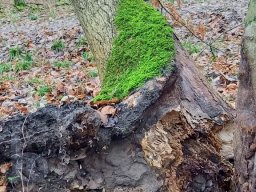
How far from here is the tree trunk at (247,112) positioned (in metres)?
2.13

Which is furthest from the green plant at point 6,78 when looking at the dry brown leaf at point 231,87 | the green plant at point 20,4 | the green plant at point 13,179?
the green plant at point 20,4

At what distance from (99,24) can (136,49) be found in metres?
0.68

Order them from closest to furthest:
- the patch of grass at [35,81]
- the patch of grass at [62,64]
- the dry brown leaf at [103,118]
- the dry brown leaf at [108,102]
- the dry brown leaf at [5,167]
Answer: the dry brown leaf at [5,167]
the dry brown leaf at [103,118]
the dry brown leaf at [108,102]
the patch of grass at [35,81]
the patch of grass at [62,64]

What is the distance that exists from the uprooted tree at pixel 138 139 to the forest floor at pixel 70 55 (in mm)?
1411

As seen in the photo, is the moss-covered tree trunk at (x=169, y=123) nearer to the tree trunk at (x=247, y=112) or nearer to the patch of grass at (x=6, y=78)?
the tree trunk at (x=247, y=112)

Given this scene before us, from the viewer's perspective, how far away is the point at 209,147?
252 centimetres

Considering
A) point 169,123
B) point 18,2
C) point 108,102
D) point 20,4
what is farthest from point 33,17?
point 169,123

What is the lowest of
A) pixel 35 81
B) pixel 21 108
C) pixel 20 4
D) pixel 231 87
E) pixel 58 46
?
pixel 20 4

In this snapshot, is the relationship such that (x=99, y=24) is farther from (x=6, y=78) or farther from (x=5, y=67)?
(x=5, y=67)

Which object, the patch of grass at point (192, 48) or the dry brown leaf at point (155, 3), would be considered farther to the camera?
the patch of grass at point (192, 48)

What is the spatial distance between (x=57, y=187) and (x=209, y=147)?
0.93m

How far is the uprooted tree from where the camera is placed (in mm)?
2266

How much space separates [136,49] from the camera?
308 centimetres

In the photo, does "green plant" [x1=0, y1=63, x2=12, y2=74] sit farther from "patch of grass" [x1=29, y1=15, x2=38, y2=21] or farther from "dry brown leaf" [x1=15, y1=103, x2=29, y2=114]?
"patch of grass" [x1=29, y1=15, x2=38, y2=21]
